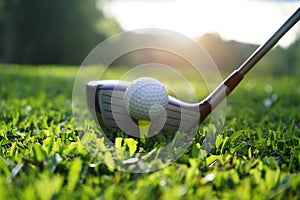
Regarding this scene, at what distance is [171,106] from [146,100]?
17 cm

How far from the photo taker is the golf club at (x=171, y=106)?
2041 mm

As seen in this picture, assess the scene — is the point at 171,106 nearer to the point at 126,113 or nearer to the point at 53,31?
the point at 126,113

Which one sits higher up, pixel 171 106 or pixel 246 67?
pixel 246 67

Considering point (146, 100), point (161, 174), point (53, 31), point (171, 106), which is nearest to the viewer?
point (161, 174)

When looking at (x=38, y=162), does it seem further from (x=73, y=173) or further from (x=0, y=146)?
(x=0, y=146)

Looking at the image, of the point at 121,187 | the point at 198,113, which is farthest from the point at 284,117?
the point at 121,187

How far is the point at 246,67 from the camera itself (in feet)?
7.00

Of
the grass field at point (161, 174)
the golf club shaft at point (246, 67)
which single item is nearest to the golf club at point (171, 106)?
the golf club shaft at point (246, 67)

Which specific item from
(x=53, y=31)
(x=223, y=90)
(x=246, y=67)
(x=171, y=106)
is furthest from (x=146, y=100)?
(x=53, y=31)

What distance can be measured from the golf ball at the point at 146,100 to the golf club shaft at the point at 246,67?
25 centimetres

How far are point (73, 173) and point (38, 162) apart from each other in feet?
0.74

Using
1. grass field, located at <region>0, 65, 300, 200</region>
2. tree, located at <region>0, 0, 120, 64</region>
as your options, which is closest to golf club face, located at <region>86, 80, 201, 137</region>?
grass field, located at <region>0, 65, 300, 200</region>

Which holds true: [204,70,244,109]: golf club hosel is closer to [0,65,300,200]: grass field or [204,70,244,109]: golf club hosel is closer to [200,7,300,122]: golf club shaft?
[200,7,300,122]: golf club shaft

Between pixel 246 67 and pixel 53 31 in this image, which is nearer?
pixel 246 67
